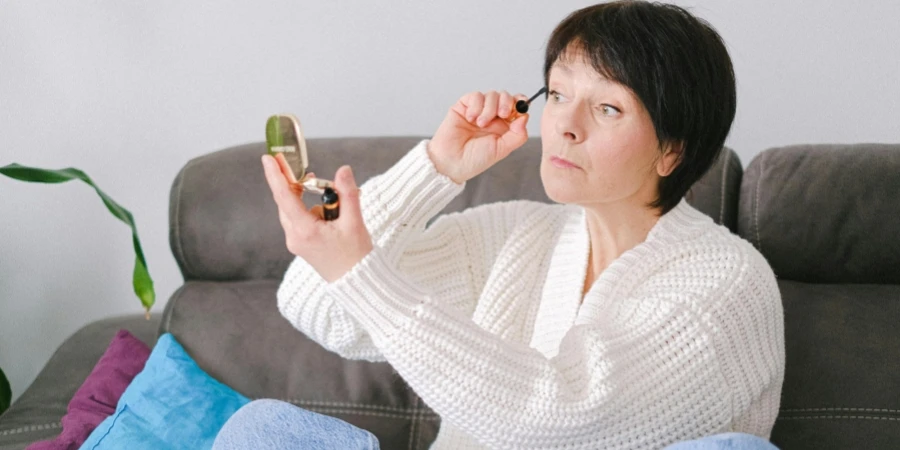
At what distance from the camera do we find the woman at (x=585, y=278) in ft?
3.84

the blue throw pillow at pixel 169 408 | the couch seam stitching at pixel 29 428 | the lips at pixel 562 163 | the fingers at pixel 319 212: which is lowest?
the couch seam stitching at pixel 29 428

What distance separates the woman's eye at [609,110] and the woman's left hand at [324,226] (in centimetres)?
37

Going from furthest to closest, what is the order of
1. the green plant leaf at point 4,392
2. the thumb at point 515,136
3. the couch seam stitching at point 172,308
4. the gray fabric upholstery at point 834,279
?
1. the green plant leaf at point 4,392
2. the couch seam stitching at point 172,308
3. the gray fabric upholstery at point 834,279
4. the thumb at point 515,136

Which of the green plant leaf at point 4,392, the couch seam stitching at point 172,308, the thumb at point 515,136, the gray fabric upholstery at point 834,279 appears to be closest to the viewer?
the thumb at point 515,136

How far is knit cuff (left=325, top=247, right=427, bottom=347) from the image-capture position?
1.15m

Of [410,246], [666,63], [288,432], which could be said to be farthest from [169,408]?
[666,63]

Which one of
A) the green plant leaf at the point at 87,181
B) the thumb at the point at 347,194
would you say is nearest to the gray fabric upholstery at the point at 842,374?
the thumb at the point at 347,194

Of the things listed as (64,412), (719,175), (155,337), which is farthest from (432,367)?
(155,337)

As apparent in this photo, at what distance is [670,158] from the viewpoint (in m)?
1.33

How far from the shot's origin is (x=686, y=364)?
3.92 ft

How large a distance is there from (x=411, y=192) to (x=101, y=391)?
28.0 inches

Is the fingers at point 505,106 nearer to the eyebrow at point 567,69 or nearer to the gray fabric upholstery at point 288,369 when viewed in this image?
the eyebrow at point 567,69

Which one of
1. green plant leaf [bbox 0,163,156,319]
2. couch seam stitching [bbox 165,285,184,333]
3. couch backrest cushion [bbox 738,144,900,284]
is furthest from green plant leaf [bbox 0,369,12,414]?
couch backrest cushion [bbox 738,144,900,284]

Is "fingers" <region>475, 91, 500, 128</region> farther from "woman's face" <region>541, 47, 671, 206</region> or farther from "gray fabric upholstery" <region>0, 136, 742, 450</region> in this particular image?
"gray fabric upholstery" <region>0, 136, 742, 450</region>
